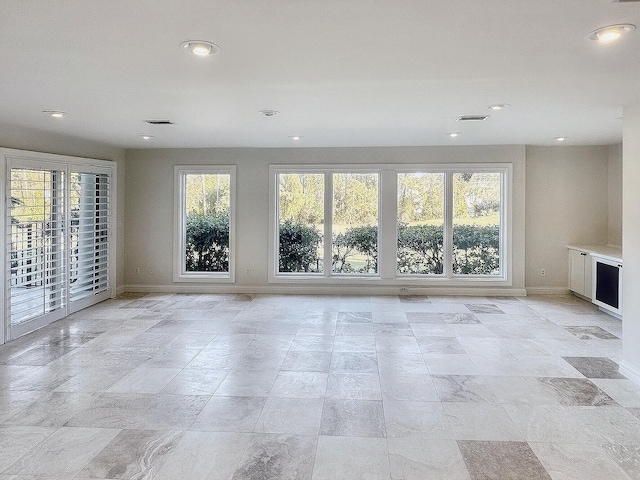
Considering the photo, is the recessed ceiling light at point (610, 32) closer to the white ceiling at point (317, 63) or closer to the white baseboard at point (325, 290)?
the white ceiling at point (317, 63)

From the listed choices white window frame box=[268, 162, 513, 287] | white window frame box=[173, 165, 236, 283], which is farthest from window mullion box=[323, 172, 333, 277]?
white window frame box=[173, 165, 236, 283]

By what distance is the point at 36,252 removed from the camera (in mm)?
5980

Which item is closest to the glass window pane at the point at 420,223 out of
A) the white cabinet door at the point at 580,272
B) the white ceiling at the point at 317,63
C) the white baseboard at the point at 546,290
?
the white baseboard at the point at 546,290

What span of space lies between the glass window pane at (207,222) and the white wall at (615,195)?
6548mm

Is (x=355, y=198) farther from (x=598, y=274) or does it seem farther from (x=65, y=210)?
(x=65, y=210)

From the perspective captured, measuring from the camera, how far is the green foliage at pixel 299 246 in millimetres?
8336

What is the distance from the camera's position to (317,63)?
129 inches

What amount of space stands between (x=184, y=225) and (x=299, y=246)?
2138 mm

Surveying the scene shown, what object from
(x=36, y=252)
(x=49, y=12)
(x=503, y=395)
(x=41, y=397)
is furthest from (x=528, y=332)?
(x=36, y=252)

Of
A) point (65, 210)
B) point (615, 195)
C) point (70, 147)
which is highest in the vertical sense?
point (70, 147)

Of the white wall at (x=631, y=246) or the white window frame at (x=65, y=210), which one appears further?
the white window frame at (x=65, y=210)

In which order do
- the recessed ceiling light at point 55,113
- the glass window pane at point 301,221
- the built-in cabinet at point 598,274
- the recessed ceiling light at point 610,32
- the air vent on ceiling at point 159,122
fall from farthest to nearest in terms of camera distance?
1. the glass window pane at point 301,221
2. the built-in cabinet at point 598,274
3. the air vent on ceiling at point 159,122
4. the recessed ceiling light at point 55,113
5. the recessed ceiling light at point 610,32

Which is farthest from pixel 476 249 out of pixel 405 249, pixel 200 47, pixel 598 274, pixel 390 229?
pixel 200 47

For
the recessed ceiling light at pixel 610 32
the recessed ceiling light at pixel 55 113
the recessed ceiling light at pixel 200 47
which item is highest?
the recessed ceiling light at pixel 55 113
